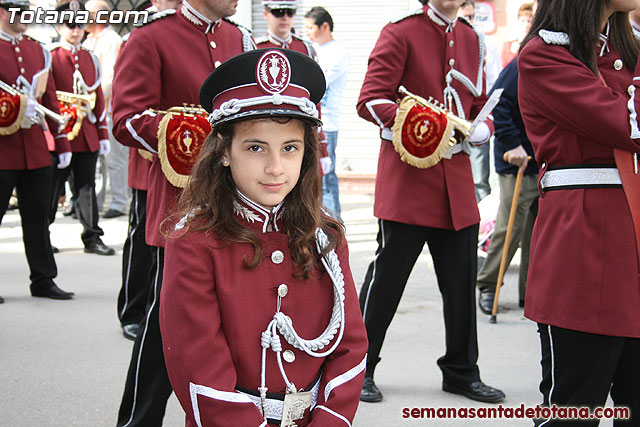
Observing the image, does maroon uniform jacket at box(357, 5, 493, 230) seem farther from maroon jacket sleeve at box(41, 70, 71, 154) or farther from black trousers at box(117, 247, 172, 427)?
maroon jacket sleeve at box(41, 70, 71, 154)

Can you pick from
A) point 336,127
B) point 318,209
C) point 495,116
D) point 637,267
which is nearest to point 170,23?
point 318,209

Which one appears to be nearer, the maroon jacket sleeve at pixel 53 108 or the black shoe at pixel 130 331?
the black shoe at pixel 130 331

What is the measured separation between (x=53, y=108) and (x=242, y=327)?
14.7ft

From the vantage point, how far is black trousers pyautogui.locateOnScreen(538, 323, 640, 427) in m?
2.47

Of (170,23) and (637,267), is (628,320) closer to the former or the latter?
(637,267)

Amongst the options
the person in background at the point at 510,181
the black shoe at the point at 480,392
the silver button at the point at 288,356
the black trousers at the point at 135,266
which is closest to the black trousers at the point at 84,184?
the black trousers at the point at 135,266

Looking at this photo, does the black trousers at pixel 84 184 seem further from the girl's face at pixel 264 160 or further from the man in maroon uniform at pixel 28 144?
the girl's face at pixel 264 160

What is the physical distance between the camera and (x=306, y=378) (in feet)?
7.20

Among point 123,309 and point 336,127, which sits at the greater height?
point 336,127

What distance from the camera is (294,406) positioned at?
7.03 feet

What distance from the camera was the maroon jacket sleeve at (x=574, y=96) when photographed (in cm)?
239

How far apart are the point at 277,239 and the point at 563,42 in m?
1.10

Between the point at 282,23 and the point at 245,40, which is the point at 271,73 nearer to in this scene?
the point at 245,40

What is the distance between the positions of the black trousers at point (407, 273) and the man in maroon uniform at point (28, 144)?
113 inches
